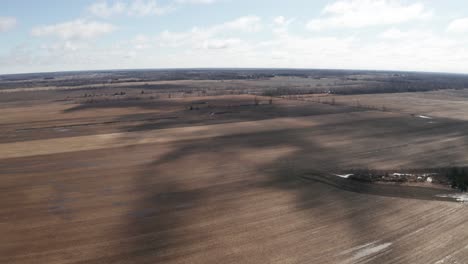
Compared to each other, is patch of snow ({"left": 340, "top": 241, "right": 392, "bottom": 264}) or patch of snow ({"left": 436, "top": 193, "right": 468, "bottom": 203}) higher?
patch of snow ({"left": 436, "top": 193, "right": 468, "bottom": 203})

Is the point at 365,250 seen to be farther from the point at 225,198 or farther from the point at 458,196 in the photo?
the point at 458,196

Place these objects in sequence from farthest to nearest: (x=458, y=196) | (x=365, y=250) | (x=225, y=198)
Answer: (x=225, y=198) → (x=458, y=196) → (x=365, y=250)

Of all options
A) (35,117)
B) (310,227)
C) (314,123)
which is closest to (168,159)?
(310,227)

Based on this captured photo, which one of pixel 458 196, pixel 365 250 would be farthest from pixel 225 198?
pixel 458 196

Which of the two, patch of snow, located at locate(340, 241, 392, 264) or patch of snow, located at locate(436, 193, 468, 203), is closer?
patch of snow, located at locate(340, 241, 392, 264)

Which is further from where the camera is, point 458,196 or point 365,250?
point 458,196

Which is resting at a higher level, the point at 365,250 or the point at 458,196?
the point at 458,196

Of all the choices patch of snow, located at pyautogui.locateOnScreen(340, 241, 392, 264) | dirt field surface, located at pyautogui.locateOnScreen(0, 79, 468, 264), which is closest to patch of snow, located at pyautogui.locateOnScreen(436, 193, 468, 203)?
dirt field surface, located at pyautogui.locateOnScreen(0, 79, 468, 264)

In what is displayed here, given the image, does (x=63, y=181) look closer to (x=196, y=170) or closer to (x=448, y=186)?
(x=196, y=170)

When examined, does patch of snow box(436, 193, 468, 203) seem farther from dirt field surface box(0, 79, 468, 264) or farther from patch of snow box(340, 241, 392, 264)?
patch of snow box(340, 241, 392, 264)
